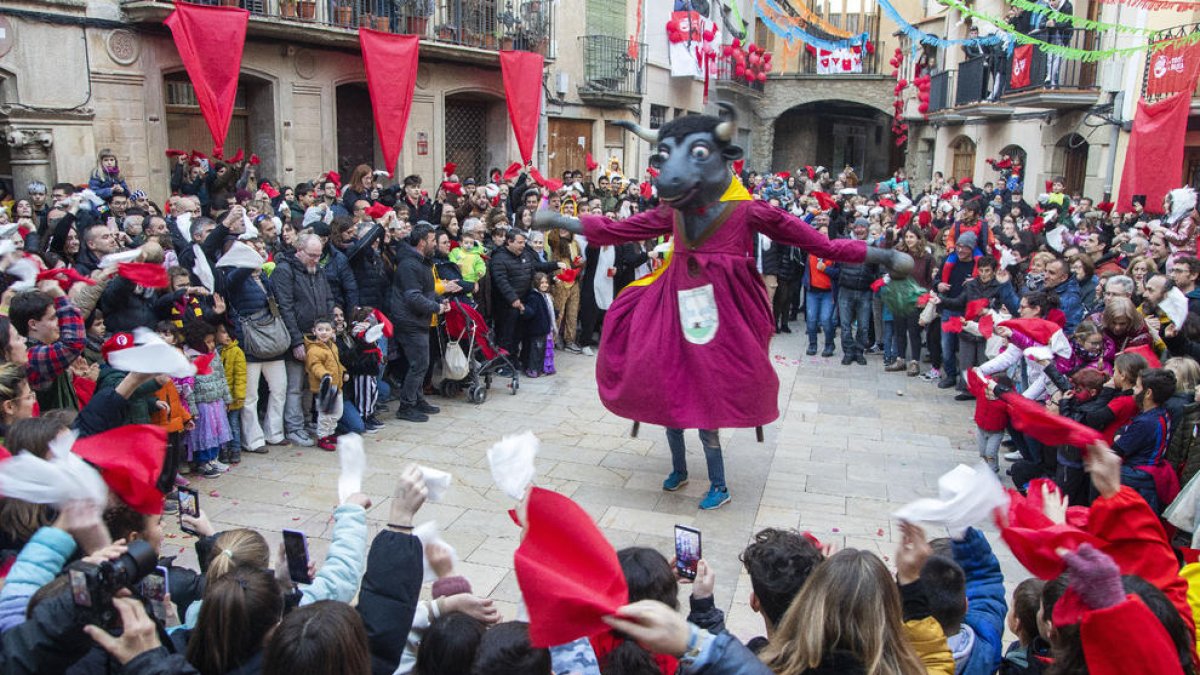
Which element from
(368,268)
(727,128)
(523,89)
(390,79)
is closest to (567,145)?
(523,89)

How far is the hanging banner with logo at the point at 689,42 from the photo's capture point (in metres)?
24.5

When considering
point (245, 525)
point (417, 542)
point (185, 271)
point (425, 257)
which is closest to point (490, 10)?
point (425, 257)

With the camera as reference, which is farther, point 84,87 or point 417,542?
point 84,87

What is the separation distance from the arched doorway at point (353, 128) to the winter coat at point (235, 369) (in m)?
9.27

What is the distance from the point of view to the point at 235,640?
2.47 m

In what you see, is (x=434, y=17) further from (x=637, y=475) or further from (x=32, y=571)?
(x=32, y=571)

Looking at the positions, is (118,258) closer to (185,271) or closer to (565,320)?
(185,271)

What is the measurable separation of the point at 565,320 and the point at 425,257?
9.77 feet

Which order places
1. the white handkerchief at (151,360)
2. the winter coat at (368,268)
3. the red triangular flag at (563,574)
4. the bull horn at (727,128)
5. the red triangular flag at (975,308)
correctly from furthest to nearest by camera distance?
1. the red triangular flag at (975,308)
2. the winter coat at (368,268)
3. the bull horn at (727,128)
4. the white handkerchief at (151,360)
5. the red triangular flag at (563,574)

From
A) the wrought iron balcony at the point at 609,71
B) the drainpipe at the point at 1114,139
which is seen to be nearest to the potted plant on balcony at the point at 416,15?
the wrought iron balcony at the point at 609,71

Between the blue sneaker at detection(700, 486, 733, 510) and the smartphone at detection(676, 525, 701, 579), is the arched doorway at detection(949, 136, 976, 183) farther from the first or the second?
the smartphone at detection(676, 525, 701, 579)

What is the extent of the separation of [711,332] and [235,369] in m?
3.50

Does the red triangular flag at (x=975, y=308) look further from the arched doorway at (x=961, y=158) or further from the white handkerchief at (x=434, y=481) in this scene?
the arched doorway at (x=961, y=158)

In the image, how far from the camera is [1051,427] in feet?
11.4
